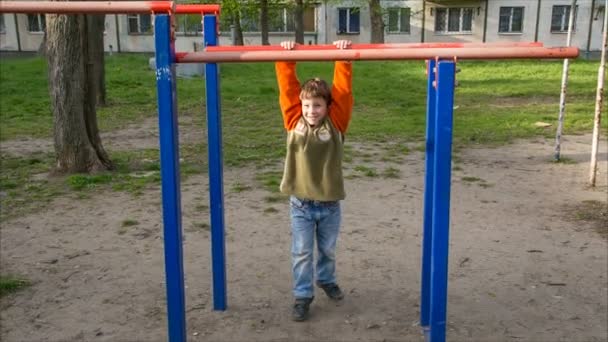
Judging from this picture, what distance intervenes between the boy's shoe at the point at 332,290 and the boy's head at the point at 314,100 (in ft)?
3.23

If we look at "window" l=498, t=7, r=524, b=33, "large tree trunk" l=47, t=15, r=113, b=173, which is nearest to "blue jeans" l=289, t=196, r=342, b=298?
"large tree trunk" l=47, t=15, r=113, b=173

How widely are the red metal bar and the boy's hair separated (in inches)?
36.0

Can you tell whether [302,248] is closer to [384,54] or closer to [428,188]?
[428,188]

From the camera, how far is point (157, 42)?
220 centimetres

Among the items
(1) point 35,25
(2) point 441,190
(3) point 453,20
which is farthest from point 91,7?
(1) point 35,25

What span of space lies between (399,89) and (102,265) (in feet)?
36.0

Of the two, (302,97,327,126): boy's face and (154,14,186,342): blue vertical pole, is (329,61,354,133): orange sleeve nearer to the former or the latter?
(302,97,327,126): boy's face

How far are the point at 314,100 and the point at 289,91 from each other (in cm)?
15

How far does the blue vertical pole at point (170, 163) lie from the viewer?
221 centimetres

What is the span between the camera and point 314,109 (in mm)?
2949

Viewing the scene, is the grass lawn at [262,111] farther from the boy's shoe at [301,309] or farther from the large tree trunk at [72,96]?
the boy's shoe at [301,309]

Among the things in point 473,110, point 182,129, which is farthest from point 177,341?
point 473,110

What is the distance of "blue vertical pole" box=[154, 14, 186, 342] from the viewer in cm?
221

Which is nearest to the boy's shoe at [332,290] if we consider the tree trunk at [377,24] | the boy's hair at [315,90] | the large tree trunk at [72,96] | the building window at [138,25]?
the boy's hair at [315,90]
